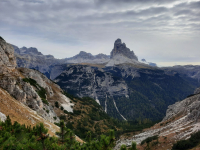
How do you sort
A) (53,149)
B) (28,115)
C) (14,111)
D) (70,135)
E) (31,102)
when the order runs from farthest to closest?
1. (31,102)
2. (28,115)
3. (14,111)
4. (70,135)
5. (53,149)

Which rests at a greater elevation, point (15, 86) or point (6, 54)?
point (6, 54)

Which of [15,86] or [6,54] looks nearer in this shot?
[15,86]

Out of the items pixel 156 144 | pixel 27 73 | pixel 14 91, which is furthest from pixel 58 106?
pixel 156 144

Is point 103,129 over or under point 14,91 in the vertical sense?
under

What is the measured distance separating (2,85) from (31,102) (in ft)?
40.6

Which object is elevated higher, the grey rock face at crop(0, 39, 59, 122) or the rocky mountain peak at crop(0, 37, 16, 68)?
the rocky mountain peak at crop(0, 37, 16, 68)

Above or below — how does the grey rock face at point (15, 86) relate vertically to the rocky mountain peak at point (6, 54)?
below

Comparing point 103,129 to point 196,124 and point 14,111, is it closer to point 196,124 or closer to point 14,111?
point 196,124

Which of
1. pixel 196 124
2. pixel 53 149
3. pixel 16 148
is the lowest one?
pixel 196 124

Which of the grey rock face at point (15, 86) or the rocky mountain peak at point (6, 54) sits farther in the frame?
the rocky mountain peak at point (6, 54)

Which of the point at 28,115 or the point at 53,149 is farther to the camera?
the point at 28,115

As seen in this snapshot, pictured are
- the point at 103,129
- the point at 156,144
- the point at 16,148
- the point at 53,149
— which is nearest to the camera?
the point at 16,148

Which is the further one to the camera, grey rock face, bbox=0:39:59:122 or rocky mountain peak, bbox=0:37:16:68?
rocky mountain peak, bbox=0:37:16:68

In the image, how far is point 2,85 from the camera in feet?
154
